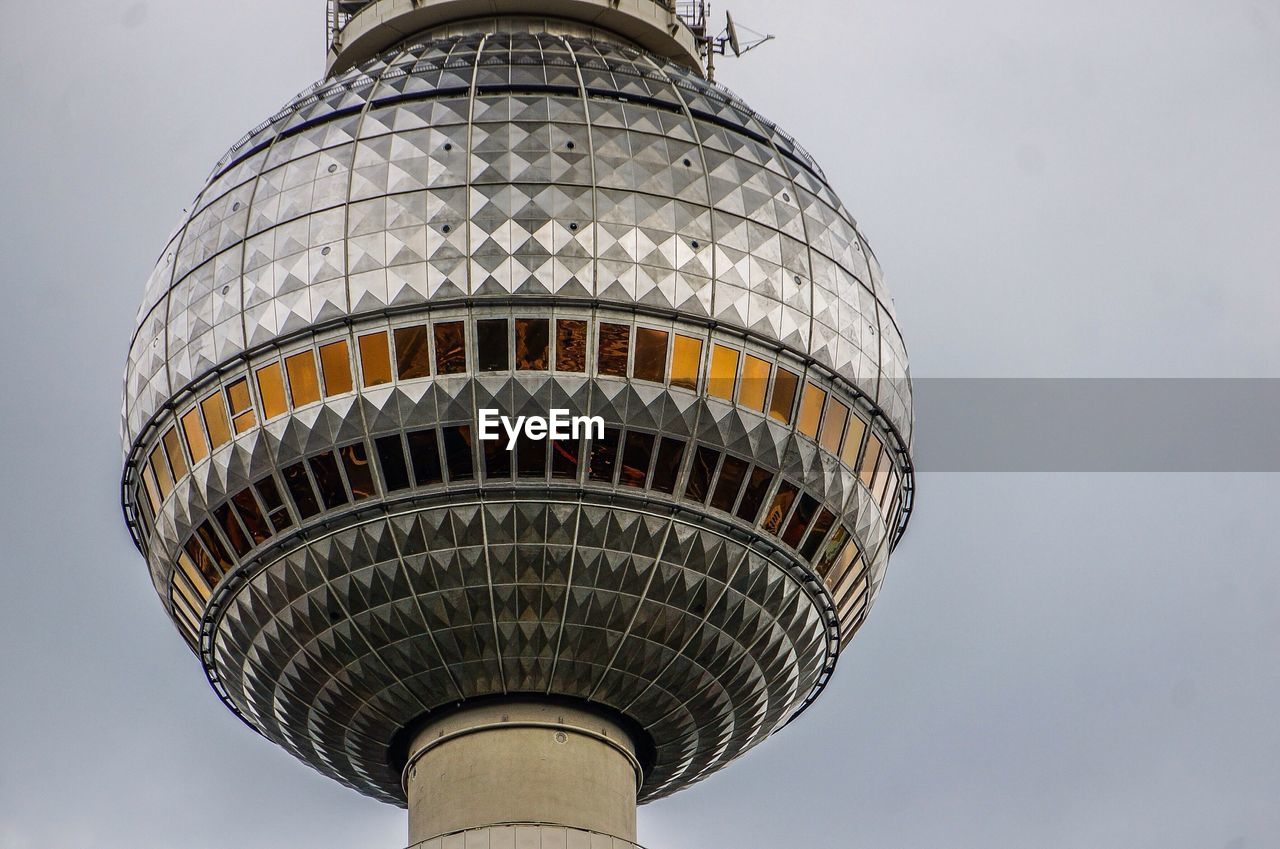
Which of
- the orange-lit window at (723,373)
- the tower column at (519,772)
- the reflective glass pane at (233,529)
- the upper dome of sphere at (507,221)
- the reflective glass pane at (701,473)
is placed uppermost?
the upper dome of sphere at (507,221)

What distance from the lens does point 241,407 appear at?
143 ft

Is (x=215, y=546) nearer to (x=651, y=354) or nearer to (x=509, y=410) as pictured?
(x=509, y=410)

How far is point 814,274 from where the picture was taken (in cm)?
4522

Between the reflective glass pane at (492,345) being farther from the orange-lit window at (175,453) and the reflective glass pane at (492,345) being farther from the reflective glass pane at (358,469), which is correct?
the orange-lit window at (175,453)

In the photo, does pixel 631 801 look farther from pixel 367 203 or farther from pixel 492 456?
pixel 367 203

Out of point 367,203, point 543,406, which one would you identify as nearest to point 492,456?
point 543,406

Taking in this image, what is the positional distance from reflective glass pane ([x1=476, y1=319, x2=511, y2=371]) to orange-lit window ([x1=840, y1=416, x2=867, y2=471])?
7.11m

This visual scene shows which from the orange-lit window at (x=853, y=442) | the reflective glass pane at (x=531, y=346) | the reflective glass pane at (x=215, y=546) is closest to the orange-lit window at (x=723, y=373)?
the reflective glass pane at (x=531, y=346)

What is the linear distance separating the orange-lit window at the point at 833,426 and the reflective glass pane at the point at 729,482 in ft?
6.76

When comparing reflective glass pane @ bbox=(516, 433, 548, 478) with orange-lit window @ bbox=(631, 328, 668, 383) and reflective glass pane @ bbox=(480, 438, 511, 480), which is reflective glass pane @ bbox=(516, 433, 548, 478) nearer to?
reflective glass pane @ bbox=(480, 438, 511, 480)

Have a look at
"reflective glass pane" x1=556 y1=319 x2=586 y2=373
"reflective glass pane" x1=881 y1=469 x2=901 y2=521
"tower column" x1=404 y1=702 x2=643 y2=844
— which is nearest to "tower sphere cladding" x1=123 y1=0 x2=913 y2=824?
"reflective glass pane" x1=556 y1=319 x2=586 y2=373

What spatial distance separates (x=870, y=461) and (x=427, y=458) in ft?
29.8

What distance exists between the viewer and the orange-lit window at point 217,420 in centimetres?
4378

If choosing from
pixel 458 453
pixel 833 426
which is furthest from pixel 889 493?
pixel 458 453
